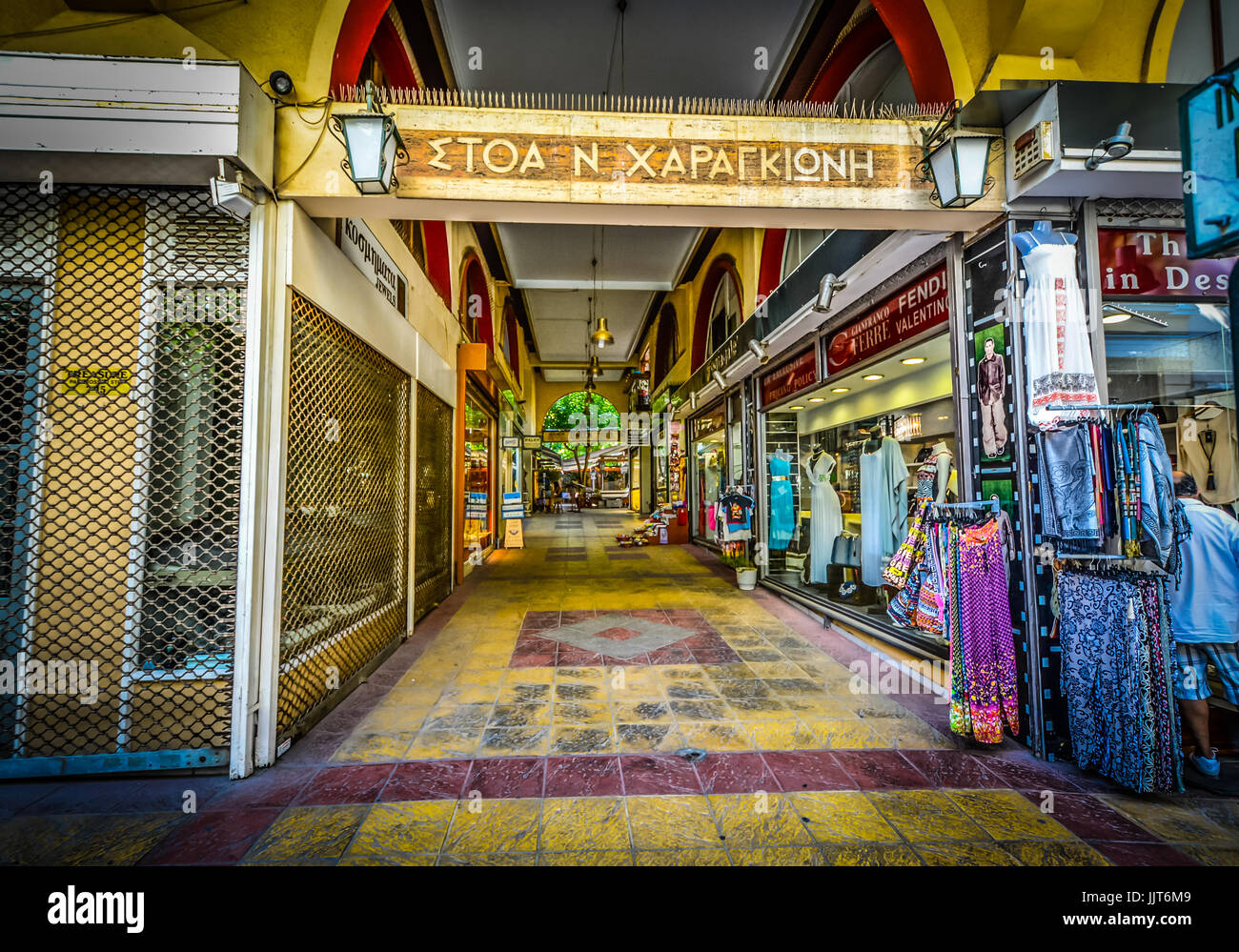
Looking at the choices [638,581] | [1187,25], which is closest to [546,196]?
[1187,25]

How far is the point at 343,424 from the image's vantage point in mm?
3781

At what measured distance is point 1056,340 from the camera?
2.80 meters

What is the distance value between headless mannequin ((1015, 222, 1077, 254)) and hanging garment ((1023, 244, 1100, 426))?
0.21ft

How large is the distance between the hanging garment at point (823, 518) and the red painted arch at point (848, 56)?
388 centimetres

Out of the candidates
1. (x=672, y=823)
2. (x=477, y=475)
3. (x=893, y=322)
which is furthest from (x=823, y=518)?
(x=477, y=475)

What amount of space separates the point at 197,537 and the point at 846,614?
5.39 m

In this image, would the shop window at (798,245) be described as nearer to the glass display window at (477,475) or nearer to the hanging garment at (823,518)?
the hanging garment at (823,518)

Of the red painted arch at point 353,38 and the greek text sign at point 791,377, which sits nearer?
the red painted arch at point 353,38

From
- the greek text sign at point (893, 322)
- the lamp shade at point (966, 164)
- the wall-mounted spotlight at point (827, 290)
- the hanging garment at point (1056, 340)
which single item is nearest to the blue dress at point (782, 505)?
the greek text sign at point (893, 322)

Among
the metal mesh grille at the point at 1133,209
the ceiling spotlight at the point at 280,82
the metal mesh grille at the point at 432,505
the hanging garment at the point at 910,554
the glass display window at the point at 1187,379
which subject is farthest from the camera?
the metal mesh grille at the point at 432,505

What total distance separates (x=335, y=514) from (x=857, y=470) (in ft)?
17.4

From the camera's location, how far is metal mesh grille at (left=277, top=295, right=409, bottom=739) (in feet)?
10.3

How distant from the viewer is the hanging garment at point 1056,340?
277 cm
